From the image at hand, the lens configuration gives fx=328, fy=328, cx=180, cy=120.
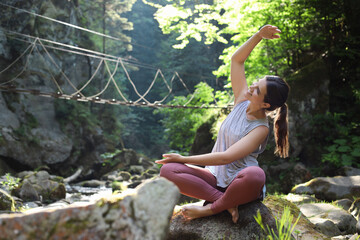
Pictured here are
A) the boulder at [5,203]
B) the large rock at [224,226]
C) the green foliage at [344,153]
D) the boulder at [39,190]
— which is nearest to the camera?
the large rock at [224,226]

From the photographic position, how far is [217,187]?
6.28ft

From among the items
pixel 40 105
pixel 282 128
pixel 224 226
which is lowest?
pixel 40 105

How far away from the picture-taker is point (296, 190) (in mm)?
4863

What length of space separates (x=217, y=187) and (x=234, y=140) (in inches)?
11.7

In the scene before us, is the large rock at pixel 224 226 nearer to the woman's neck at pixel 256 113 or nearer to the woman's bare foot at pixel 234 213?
the woman's bare foot at pixel 234 213

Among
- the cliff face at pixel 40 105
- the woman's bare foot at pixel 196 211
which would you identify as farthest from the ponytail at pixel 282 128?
the cliff face at pixel 40 105

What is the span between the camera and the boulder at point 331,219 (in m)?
2.82

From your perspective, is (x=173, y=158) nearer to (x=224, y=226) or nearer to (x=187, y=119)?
(x=224, y=226)

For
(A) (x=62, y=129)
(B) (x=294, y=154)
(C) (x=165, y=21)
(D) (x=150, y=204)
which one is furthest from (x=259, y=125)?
(A) (x=62, y=129)

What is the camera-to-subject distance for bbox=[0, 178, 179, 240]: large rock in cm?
97

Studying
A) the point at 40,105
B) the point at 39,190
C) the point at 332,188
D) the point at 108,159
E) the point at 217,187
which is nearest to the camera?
the point at 217,187

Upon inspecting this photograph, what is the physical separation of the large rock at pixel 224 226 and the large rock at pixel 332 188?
10.3 ft

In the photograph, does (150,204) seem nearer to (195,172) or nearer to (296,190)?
(195,172)

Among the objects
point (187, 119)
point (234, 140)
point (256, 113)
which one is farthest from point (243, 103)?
point (187, 119)
